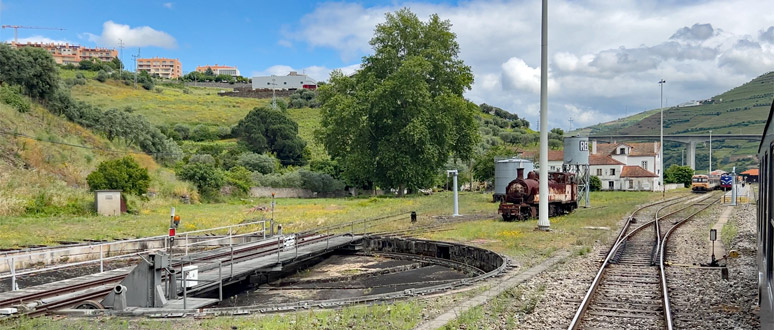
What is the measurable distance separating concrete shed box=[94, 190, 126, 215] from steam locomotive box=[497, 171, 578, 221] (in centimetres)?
2111

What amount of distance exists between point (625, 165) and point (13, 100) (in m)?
74.9

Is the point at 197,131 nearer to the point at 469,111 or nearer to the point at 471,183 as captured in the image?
the point at 471,183

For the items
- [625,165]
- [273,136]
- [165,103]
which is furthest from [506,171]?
[165,103]

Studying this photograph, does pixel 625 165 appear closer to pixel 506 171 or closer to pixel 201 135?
pixel 506 171

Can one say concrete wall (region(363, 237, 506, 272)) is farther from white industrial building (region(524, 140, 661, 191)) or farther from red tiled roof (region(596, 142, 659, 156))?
red tiled roof (region(596, 142, 659, 156))

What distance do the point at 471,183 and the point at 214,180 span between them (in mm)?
37667

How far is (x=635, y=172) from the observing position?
7975 centimetres

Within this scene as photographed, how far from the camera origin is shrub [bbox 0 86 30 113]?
45.2m

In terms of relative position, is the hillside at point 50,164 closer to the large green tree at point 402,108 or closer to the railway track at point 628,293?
the large green tree at point 402,108

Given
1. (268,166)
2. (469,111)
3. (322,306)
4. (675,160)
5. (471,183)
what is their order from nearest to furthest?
(322,306), (469,111), (268,166), (471,183), (675,160)

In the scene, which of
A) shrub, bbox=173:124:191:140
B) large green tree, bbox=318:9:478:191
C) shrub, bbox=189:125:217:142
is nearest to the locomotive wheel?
large green tree, bbox=318:9:478:191

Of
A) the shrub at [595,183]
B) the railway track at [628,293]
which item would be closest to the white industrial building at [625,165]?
the shrub at [595,183]

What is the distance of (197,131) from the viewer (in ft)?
281

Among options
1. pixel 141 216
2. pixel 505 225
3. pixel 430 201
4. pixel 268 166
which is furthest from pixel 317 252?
pixel 268 166
